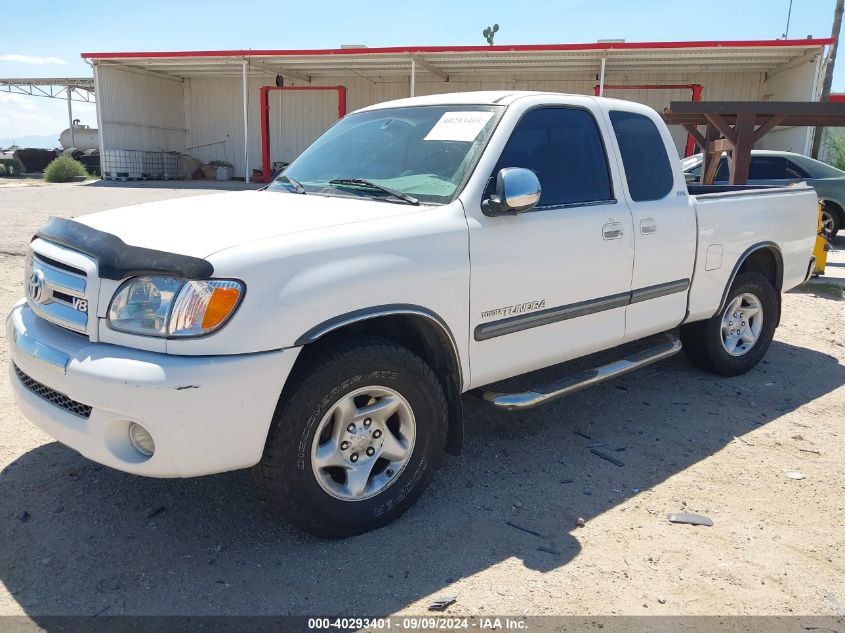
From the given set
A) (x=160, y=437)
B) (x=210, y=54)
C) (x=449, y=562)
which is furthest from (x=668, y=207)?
(x=210, y=54)

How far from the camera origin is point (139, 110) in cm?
2914

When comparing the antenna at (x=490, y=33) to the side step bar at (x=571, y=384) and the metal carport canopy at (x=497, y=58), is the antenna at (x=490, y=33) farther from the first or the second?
the side step bar at (x=571, y=384)

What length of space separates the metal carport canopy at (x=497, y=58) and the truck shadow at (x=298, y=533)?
18883 mm

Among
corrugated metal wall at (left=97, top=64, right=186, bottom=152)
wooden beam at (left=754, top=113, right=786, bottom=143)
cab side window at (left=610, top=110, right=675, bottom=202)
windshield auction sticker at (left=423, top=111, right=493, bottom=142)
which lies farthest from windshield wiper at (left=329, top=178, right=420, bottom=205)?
corrugated metal wall at (left=97, top=64, right=186, bottom=152)

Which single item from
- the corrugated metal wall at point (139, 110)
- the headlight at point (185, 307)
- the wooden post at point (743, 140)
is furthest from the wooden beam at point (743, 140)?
the corrugated metal wall at point (139, 110)

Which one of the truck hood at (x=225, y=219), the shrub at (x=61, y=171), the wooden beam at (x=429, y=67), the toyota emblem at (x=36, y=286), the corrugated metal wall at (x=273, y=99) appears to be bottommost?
the shrub at (x=61, y=171)

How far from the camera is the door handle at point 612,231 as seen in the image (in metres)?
3.90

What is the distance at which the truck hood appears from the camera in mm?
2740

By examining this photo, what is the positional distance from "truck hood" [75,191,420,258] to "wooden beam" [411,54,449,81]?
20.6 meters

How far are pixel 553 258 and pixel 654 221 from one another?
1000 millimetres

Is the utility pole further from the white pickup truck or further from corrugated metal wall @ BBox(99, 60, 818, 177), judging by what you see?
the white pickup truck

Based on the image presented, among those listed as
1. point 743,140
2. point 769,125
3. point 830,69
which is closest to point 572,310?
point 743,140

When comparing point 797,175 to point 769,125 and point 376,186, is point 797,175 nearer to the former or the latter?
point 769,125

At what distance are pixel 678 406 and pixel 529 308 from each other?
1.93 m
